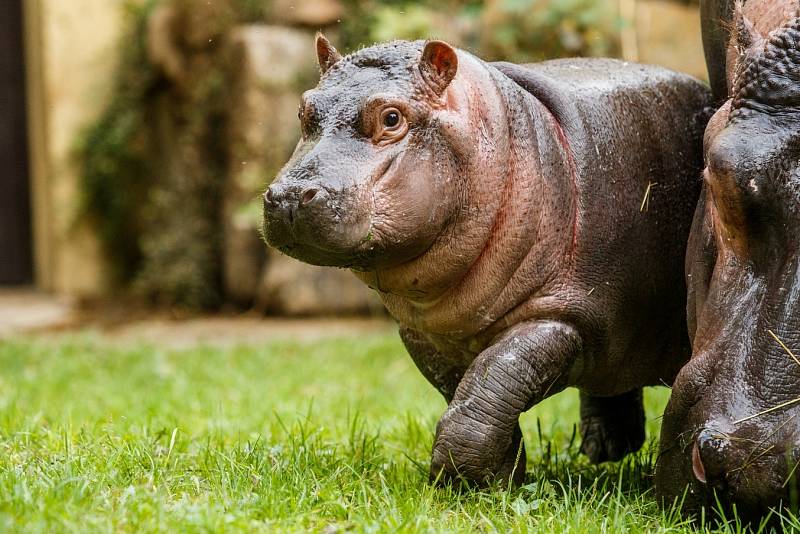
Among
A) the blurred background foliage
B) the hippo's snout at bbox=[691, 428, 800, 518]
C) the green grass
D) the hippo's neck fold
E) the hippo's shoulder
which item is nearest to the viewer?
the hippo's snout at bbox=[691, 428, 800, 518]

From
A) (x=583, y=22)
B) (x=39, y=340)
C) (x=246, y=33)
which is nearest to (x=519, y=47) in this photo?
(x=583, y=22)

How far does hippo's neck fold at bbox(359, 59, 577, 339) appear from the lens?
318cm

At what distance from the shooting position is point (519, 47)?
27.6 feet

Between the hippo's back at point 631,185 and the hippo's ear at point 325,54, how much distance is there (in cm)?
61

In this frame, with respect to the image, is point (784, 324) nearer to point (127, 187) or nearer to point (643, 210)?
point (643, 210)

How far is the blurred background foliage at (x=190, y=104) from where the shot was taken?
27.4 ft

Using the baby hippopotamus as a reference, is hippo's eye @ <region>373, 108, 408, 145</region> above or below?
above

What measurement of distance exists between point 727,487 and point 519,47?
241 inches

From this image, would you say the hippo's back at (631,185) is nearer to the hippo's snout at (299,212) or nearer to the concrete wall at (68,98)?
the hippo's snout at (299,212)

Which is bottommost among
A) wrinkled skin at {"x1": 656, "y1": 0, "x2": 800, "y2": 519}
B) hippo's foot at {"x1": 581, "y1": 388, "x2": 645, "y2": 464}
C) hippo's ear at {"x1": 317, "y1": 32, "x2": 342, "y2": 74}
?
hippo's foot at {"x1": 581, "y1": 388, "x2": 645, "y2": 464}

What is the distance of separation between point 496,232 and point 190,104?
7.78 metres

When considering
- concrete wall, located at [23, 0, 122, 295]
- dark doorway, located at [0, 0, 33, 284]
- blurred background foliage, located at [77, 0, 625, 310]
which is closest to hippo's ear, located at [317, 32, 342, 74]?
blurred background foliage, located at [77, 0, 625, 310]

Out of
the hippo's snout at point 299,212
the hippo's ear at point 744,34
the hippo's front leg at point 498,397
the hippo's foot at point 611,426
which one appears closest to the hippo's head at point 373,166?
the hippo's snout at point 299,212

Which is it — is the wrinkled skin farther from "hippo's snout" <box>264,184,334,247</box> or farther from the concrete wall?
the concrete wall
